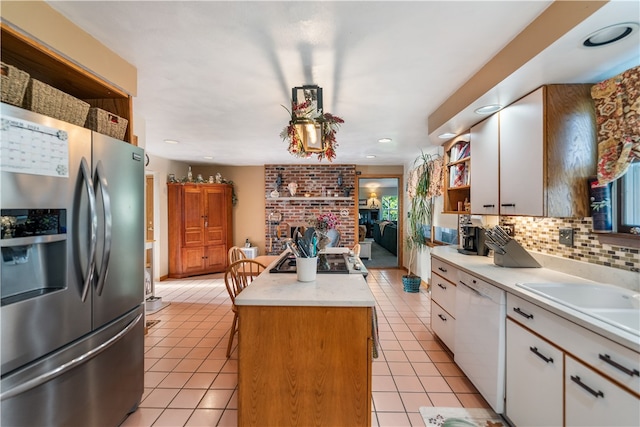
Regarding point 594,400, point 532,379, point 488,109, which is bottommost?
point 532,379

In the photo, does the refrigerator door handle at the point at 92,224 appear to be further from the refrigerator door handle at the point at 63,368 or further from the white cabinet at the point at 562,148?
the white cabinet at the point at 562,148

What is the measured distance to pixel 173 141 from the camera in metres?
3.83

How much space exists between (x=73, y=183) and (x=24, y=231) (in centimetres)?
27

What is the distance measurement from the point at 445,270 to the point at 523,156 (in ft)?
3.72

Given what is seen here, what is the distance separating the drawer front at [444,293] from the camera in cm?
233

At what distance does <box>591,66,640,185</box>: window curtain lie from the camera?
1394 mm

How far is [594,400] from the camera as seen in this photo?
108cm

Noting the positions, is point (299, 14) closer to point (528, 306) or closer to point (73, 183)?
point (73, 183)

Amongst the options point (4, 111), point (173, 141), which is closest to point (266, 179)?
point (173, 141)

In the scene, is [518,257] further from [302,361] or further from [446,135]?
[302,361]

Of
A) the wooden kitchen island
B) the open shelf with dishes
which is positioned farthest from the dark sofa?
the wooden kitchen island

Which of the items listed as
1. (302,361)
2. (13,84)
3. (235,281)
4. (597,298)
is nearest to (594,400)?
(597,298)

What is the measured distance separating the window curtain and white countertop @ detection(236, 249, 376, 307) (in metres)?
1.54

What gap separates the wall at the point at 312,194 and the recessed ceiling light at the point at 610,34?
4608 mm
